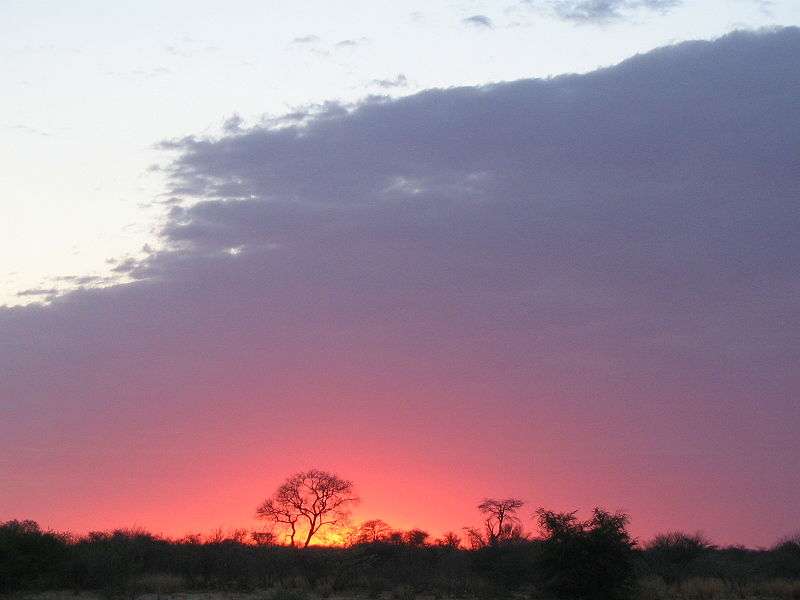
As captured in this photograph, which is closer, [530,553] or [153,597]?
[153,597]

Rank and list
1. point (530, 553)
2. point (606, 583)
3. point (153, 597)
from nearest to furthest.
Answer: point (606, 583) → point (153, 597) → point (530, 553)

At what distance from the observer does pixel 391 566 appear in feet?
190

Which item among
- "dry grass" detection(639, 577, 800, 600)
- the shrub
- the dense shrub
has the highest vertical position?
the dense shrub

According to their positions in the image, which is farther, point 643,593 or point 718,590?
point 718,590

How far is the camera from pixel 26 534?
49.4 meters

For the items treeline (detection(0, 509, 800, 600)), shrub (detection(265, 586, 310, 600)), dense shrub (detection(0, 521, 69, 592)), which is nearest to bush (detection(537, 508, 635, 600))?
treeline (detection(0, 509, 800, 600))

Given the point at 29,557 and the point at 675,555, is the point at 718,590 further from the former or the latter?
the point at 29,557

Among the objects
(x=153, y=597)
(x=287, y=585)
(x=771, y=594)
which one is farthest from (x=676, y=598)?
(x=153, y=597)

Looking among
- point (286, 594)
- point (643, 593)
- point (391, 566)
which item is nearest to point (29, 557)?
point (286, 594)

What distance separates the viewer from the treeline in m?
44.7

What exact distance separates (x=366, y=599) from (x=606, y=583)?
11123mm

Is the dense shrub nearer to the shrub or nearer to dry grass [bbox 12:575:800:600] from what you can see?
dry grass [bbox 12:575:800:600]

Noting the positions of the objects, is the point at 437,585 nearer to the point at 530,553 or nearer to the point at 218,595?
the point at 530,553

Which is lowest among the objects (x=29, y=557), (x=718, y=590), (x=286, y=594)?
(x=718, y=590)
